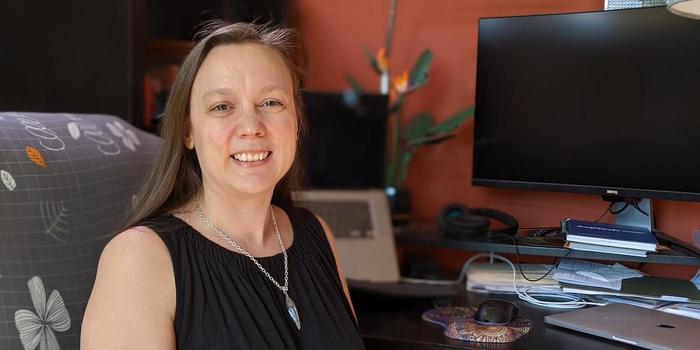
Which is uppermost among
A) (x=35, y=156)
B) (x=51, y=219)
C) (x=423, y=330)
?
(x=35, y=156)

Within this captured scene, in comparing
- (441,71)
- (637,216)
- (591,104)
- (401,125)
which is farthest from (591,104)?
(401,125)

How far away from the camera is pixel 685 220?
168cm

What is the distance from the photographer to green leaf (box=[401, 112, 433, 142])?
210cm

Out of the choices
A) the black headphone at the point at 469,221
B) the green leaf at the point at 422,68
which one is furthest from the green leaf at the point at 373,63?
the black headphone at the point at 469,221

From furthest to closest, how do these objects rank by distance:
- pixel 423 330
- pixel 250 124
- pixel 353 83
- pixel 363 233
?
pixel 353 83
pixel 363 233
pixel 423 330
pixel 250 124

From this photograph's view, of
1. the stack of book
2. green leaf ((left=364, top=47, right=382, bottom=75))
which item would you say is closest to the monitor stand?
the stack of book

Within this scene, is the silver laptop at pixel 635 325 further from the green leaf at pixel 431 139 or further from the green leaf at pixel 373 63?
the green leaf at pixel 373 63

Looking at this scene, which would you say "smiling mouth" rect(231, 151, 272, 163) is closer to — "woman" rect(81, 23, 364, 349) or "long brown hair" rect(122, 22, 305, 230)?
"woman" rect(81, 23, 364, 349)

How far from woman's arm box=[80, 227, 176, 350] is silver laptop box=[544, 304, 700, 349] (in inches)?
30.6

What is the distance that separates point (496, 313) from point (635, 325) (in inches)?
10.3

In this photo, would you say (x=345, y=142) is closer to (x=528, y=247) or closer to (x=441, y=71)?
(x=441, y=71)

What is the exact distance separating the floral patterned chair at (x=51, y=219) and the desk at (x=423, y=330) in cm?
57

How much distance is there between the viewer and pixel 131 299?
1160mm

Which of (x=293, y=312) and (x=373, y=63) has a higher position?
(x=373, y=63)
